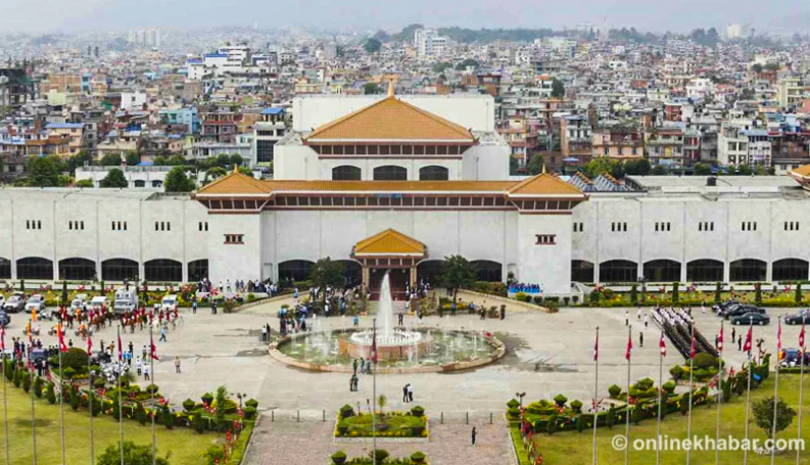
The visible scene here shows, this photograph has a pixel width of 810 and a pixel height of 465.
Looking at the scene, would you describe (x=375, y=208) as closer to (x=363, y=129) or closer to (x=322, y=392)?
(x=363, y=129)

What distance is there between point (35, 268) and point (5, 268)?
5.24ft

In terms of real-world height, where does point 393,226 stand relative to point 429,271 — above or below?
above

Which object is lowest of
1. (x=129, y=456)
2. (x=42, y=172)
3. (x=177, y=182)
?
(x=129, y=456)

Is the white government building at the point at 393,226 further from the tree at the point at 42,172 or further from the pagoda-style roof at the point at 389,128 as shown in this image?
the tree at the point at 42,172

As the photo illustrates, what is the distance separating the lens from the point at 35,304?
73500 millimetres

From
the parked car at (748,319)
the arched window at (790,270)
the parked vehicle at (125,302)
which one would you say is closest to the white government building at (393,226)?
the arched window at (790,270)

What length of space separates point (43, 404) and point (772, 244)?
41.9 m

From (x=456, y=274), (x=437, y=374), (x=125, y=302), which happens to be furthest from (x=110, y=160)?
(x=437, y=374)

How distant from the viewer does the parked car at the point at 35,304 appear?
240 ft

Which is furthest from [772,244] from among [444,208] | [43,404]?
[43,404]

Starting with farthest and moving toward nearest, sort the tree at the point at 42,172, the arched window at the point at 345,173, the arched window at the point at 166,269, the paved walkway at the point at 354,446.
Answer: the tree at the point at 42,172, the arched window at the point at 345,173, the arched window at the point at 166,269, the paved walkway at the point at 354,446

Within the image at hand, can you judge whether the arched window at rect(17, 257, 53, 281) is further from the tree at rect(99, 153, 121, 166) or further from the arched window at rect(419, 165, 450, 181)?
the tree at rect(99, 153, 121, 166)

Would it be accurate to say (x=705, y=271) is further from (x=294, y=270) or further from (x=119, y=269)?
(x=119, y=269)

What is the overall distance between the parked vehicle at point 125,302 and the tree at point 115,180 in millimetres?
44547
